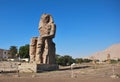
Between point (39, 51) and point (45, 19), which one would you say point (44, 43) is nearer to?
point (39, 51)

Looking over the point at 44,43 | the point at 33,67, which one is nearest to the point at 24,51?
the point at 44,43

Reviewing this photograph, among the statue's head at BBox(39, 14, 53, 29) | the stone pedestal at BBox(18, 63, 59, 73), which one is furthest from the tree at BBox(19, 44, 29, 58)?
the stone pedestal at BBox(18, 63, 59, 73)

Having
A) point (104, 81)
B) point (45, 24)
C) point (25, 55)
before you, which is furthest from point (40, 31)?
point (25, 55)

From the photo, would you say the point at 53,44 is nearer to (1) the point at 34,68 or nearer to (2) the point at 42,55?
(2) the point at 42,55

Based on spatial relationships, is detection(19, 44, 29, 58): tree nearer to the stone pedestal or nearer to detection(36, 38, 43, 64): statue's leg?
detection(36, 38, 43, 64): statue's leg

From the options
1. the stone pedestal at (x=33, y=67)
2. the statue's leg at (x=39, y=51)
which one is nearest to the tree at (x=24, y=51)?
the statue's leg at (x=39, y=51)

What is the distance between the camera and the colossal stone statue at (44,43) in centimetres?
2397

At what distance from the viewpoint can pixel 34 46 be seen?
82.2 feet

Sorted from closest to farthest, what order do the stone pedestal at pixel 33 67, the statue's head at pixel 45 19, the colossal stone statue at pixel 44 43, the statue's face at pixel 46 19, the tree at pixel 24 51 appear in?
1. the stone pedestal at pixel 33 67
2. the colossal stone statue at pixel 44 43
3. the statue's head at pixel 45 19
4. the statue's face at pixel 46 19
5. the tree at pixel 24 51

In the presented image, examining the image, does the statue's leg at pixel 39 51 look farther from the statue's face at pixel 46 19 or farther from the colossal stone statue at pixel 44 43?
the statue's face at pixel 46 19

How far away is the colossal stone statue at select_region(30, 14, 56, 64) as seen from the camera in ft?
78.6

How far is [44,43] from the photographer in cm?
2427

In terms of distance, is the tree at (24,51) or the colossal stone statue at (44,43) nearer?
the colossal stone statue at (44,43)

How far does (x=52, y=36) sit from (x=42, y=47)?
155 cm
